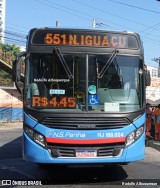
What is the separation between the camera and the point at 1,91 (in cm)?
3150

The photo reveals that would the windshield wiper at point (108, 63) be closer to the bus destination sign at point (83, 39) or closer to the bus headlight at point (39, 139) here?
the bus destination sign at point (83, 39)

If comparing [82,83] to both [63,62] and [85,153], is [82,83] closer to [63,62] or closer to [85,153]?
[63,62]

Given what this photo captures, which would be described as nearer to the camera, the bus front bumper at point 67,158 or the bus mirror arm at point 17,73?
the bus front bumper at point 67,158

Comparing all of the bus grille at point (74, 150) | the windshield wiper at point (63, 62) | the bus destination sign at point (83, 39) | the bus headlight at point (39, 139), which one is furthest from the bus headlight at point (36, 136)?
the bus destination sign at point (83, 39)

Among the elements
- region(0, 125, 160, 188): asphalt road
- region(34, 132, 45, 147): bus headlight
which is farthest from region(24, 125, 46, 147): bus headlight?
region(0, 125, 160, 188): asphalt road

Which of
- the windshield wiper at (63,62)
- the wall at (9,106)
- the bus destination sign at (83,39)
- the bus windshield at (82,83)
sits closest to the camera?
the bus windshield at (82,83)

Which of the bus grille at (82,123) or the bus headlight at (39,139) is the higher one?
the bus grille at (82,123)

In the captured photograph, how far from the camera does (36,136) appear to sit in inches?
289

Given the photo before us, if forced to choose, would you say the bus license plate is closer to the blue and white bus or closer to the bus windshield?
the blue and white bus

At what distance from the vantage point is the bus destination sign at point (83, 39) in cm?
787

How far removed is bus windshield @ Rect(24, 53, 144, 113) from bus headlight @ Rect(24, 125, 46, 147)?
48 cm

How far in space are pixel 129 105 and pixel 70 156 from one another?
1604mm

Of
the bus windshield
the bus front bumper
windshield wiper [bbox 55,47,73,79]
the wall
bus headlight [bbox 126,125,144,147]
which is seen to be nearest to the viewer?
the bus front bumper

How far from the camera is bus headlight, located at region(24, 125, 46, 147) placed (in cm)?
727
